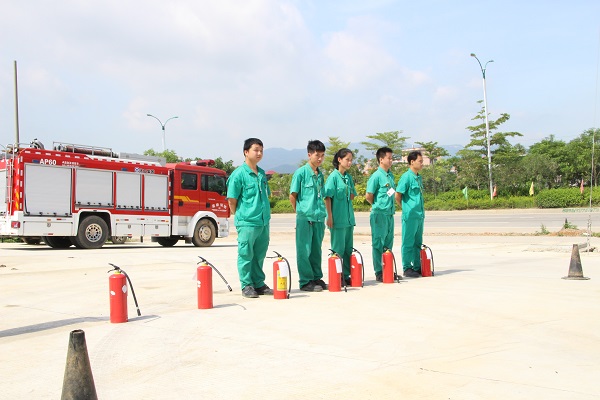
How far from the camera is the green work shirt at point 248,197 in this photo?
8297 millimetres

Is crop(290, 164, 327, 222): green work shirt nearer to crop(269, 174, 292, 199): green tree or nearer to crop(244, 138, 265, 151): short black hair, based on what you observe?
crop(244, 138, 265, 151): short black hair

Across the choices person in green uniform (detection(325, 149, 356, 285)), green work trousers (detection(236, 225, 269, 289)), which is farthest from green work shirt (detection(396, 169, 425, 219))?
green work trousers (detection(236, 225, 269, 289))

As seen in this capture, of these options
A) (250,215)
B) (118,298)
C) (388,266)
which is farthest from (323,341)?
(388,266)

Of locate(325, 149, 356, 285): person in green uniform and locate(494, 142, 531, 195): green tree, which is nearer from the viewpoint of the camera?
locate(325, 149, 356, 285): person in green uniform

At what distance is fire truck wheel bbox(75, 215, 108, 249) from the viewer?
18.5 meters

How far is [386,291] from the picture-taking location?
890cm

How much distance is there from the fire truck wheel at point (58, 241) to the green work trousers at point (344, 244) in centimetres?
1283

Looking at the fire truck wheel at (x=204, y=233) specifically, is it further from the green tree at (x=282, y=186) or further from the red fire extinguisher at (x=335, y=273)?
the green tree at (x=282, y=186)

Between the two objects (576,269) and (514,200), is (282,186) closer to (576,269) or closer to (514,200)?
(514,200)

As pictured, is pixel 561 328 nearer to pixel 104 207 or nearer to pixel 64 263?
pixel 64 263

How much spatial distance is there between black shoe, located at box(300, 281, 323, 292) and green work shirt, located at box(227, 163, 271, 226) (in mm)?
1290

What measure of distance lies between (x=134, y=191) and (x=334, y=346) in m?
15.7

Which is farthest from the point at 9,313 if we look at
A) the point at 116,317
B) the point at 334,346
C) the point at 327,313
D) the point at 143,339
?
the point at 334,346

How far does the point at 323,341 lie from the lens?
5.66m
